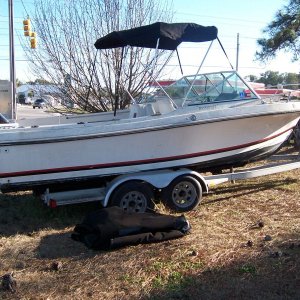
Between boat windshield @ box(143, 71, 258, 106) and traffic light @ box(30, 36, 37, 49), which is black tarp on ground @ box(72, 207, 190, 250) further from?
traffic light @ box(30, 36, 37, 49)

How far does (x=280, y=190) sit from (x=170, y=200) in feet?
7.30

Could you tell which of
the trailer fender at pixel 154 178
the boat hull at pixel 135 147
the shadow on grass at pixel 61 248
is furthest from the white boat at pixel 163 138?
the shadow on grass at pixel 61 248

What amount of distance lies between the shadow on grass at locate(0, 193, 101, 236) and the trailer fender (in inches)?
27.8

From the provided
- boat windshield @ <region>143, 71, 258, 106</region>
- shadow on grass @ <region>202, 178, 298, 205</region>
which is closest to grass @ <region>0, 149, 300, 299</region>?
shadow on grass @ <region>202, 178, 298, 205</region>

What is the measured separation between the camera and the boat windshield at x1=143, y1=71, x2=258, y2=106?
7312mm

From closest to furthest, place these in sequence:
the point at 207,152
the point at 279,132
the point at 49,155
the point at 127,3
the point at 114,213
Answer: the point at 114,213 → the point at 49,155 → the point at 207,152 → the point at 279,132 → the point at 127,3

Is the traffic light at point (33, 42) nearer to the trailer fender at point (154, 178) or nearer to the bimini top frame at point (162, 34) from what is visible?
the bimini top frame at point (162, 34)

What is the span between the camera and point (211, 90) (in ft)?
24.4

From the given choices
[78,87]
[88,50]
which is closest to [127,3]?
[88,50]

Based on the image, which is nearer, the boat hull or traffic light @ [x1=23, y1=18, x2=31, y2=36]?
the boat hull

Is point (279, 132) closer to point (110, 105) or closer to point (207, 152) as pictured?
point (207, 152)

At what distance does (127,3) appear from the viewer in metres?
11.4

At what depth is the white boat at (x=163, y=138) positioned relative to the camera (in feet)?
20.4

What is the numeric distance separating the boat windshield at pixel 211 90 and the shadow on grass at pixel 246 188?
155 cm
